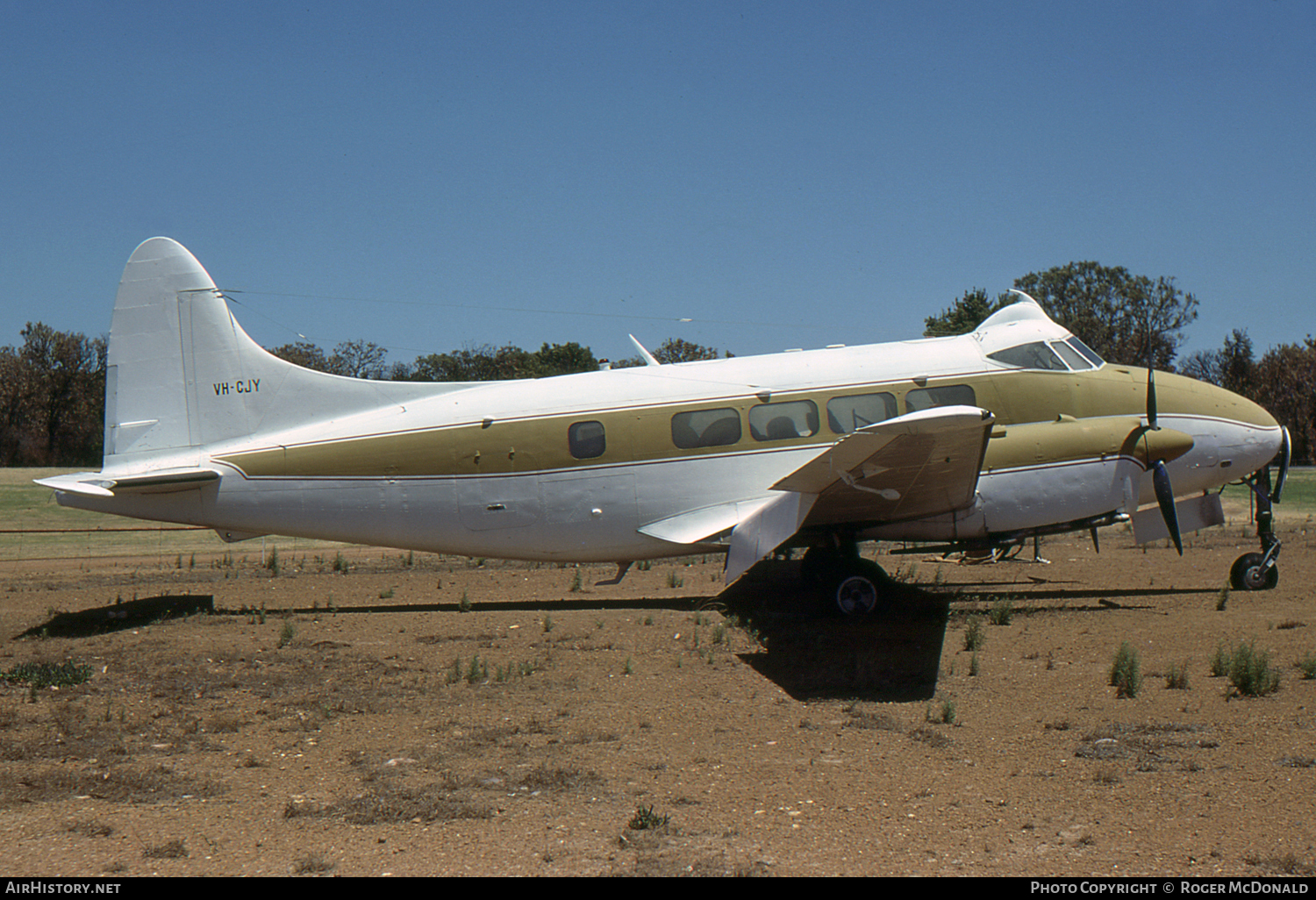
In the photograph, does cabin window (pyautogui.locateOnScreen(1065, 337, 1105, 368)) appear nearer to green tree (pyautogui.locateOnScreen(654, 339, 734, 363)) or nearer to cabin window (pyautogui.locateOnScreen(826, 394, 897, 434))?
cabin window (pyautogui.locateOnScreen(826, 394, 897, 434))

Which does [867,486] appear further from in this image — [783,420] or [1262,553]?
[1262,553]

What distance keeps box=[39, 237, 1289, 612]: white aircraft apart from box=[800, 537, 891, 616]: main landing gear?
4 cm

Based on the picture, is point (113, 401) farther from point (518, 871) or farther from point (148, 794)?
point (518, 871)

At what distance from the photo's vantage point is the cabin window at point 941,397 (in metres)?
13.7

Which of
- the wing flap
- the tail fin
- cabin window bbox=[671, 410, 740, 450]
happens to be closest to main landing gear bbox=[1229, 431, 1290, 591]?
cabin window bbox=[671, 410, 740, 450]

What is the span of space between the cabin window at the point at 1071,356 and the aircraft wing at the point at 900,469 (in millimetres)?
3061

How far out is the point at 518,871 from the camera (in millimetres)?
5516

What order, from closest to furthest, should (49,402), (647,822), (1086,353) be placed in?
(647,822), (1086,353), (49,402)

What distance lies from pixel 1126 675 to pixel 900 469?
3.36 metres

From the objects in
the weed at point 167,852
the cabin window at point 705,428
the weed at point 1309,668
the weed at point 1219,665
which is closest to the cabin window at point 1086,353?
the cabin window at point 705,428

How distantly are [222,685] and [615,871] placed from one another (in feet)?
21.7

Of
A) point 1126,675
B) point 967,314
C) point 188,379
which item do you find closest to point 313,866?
point 1126,675

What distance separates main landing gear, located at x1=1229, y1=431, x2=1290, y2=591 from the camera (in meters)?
14.9

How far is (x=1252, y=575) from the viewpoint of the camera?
14852 millimetres
